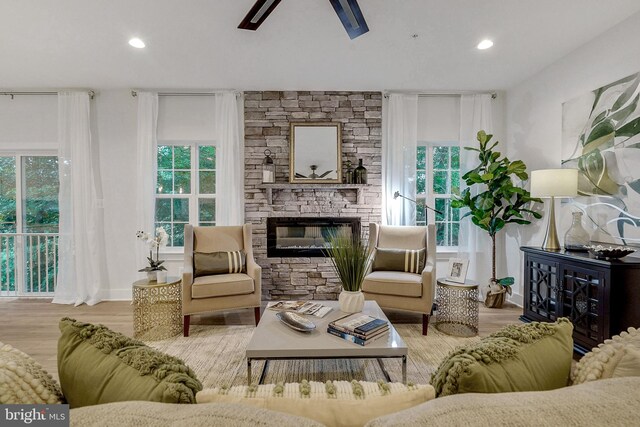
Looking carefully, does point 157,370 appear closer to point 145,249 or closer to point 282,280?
point 282,280

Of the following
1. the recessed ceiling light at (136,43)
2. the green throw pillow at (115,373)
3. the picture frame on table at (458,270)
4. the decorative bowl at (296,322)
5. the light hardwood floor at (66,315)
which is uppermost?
the recessed ceiling light at (136,43)

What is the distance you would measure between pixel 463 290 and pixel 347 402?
2.65 m

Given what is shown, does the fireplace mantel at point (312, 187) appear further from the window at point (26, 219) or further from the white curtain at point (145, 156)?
the window at point (26, 219)

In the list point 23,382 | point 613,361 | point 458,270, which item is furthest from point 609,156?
point 23,382

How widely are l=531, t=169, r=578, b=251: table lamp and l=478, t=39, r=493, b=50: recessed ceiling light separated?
1288 millimetres

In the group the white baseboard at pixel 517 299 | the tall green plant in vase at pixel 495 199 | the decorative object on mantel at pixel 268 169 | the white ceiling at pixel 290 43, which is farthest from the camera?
the decorative object on mantel at pixel 268 169

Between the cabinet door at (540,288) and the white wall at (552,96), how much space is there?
0.64 meters

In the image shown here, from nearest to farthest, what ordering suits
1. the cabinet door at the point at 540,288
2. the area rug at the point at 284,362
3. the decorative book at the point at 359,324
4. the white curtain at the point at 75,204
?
1. the decorative book at the point at 359,324
2. the area rug at the point at 284,362
3. the cabinet door at the point at 540,288
4. the white curtain at the point at 75,204

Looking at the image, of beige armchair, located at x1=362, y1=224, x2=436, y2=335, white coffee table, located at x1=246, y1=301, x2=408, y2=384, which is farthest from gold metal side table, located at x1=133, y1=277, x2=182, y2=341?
beige armchair, located at x1=362, y1=224, x2=436, y2=335

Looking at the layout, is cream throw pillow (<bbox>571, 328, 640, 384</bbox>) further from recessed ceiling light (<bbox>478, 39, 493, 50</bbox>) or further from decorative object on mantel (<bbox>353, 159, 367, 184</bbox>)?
decorative object on mantel (<bbox>353, 159, 367, 184</bbox>)

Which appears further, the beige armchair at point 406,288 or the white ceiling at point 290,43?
the beige armchair at point 406,288

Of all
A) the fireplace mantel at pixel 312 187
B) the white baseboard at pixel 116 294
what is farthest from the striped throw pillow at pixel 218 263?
the white baseboard at pixel 116 294

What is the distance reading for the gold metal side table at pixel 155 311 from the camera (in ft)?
9.32

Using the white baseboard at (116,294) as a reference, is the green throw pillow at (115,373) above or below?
above
